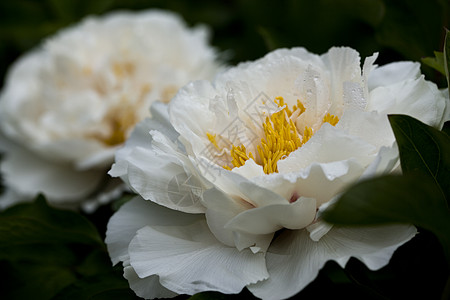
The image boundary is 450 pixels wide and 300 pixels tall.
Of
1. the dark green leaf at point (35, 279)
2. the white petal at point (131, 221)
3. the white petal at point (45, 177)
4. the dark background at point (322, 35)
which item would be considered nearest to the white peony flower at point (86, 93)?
the white petal at point (45, 177)

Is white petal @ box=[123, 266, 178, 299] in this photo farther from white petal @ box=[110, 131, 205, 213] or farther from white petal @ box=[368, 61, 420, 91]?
white petal @ box=[368, 61, 420, 91]

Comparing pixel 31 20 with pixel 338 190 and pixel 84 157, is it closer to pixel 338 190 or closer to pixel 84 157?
pixel 84 157

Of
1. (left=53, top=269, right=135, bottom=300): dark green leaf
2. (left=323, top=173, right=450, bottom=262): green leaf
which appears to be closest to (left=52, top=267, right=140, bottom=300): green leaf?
(left=53, top=269, right=135, bottom=300): dark green leaf

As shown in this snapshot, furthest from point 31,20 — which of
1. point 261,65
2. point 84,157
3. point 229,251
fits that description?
point 229,251

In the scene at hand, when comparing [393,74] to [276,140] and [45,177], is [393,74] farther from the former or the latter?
[45,177]

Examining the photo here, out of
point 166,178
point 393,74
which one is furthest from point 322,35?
point 166,178

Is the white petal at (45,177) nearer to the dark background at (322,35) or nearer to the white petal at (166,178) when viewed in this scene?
the dark background at (322,35)

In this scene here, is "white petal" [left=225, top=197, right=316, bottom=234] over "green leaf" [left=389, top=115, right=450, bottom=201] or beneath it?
beneath
